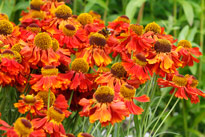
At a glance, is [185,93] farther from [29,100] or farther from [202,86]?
[202,86]

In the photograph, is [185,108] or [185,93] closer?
[185,93]

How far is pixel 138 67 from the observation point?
2.87 ft

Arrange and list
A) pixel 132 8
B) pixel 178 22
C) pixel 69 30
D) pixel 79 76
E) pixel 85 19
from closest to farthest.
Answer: pixel 79 76, pixel 69 30, pixel 85 19, pixel 132 8, pixel 178 22

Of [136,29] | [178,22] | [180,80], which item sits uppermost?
[136,29]

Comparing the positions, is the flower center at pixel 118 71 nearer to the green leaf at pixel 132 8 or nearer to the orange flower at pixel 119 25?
the orange flower at pixel 119 25

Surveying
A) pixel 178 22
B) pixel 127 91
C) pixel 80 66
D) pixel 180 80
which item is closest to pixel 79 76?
pixel 80 66

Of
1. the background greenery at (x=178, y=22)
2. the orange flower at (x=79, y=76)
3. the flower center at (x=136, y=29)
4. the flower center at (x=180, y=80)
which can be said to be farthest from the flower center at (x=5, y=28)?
the background greenery at (x=178, y=22)

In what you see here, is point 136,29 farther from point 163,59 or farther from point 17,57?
point 17,57

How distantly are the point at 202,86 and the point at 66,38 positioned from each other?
1.32m

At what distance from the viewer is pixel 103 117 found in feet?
2.20

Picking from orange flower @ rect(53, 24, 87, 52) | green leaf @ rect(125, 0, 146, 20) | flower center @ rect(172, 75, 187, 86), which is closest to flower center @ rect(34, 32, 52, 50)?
orange flower @ rect(53, 24, 87, 52)

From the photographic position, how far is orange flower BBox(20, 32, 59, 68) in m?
0.81

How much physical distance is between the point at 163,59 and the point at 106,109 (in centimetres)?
27

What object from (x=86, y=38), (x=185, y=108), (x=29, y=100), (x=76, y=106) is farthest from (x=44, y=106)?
(x=185, y=108)
